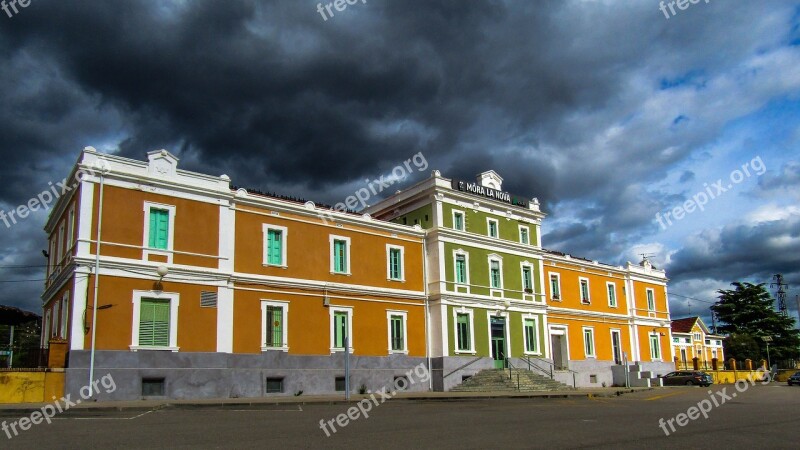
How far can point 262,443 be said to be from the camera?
1130 centimetres

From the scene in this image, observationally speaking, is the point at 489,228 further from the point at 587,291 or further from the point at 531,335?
the point at 587,291

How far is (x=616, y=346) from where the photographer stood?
48531mm

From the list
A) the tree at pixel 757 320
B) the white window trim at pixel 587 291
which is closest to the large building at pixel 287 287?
the white window trim at pixel 587 291

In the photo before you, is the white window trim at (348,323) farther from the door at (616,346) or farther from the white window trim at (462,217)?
the door at (616,346)

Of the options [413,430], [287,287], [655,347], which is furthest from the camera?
[655,347]

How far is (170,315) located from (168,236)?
3.20 m

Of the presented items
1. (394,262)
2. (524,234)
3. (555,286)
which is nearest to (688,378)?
(555,286)

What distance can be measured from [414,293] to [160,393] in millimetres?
14669

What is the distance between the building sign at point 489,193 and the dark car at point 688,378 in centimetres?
1800

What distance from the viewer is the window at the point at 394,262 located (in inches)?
1348

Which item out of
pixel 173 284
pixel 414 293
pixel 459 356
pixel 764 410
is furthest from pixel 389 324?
pixel 764 410

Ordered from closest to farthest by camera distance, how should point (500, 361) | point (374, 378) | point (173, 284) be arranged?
point (173, 284) → point (374, 378) → point (500, 361)

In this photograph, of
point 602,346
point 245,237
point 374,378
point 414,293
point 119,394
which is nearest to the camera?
point 119,394

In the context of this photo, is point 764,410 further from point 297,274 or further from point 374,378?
point 297,274
